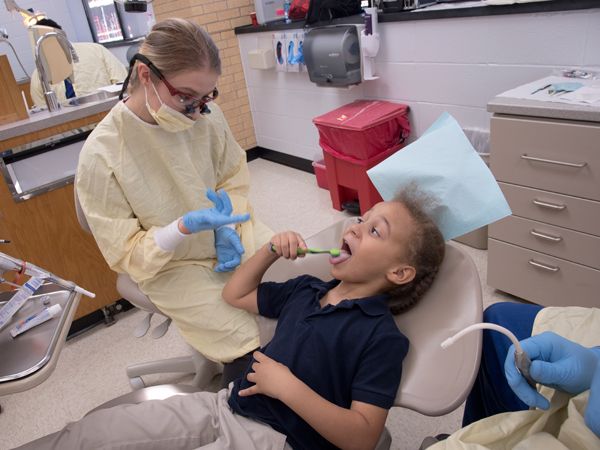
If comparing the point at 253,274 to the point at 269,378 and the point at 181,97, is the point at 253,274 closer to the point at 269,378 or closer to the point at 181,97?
the point at 269,378

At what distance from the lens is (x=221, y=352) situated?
1490 mm

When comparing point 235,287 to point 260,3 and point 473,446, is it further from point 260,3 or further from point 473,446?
point 260,3

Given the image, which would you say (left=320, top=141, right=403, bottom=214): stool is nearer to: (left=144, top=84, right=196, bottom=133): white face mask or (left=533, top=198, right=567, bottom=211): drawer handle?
(left=533, top=198, right=567, bottom=211): drawer handle

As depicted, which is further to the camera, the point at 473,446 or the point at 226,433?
the point at 226,433

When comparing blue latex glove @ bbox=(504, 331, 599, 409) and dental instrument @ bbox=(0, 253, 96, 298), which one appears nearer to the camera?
blue latex glove @ bbox=(504, 331, 599, 409)

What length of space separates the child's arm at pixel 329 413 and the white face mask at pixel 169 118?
0.85 metres

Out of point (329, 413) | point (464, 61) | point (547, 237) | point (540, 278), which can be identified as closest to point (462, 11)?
point (464, 61)

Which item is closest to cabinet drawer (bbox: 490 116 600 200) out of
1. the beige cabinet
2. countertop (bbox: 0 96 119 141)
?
the beige cabinet

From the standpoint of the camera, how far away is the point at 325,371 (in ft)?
3.57

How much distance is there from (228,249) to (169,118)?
496 millimetres

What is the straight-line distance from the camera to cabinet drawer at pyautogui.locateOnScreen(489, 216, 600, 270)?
5.66 ft

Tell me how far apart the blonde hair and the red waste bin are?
1431 mm

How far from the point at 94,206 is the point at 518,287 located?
1.80 m

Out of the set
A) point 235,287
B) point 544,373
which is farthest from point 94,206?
point 544,373
